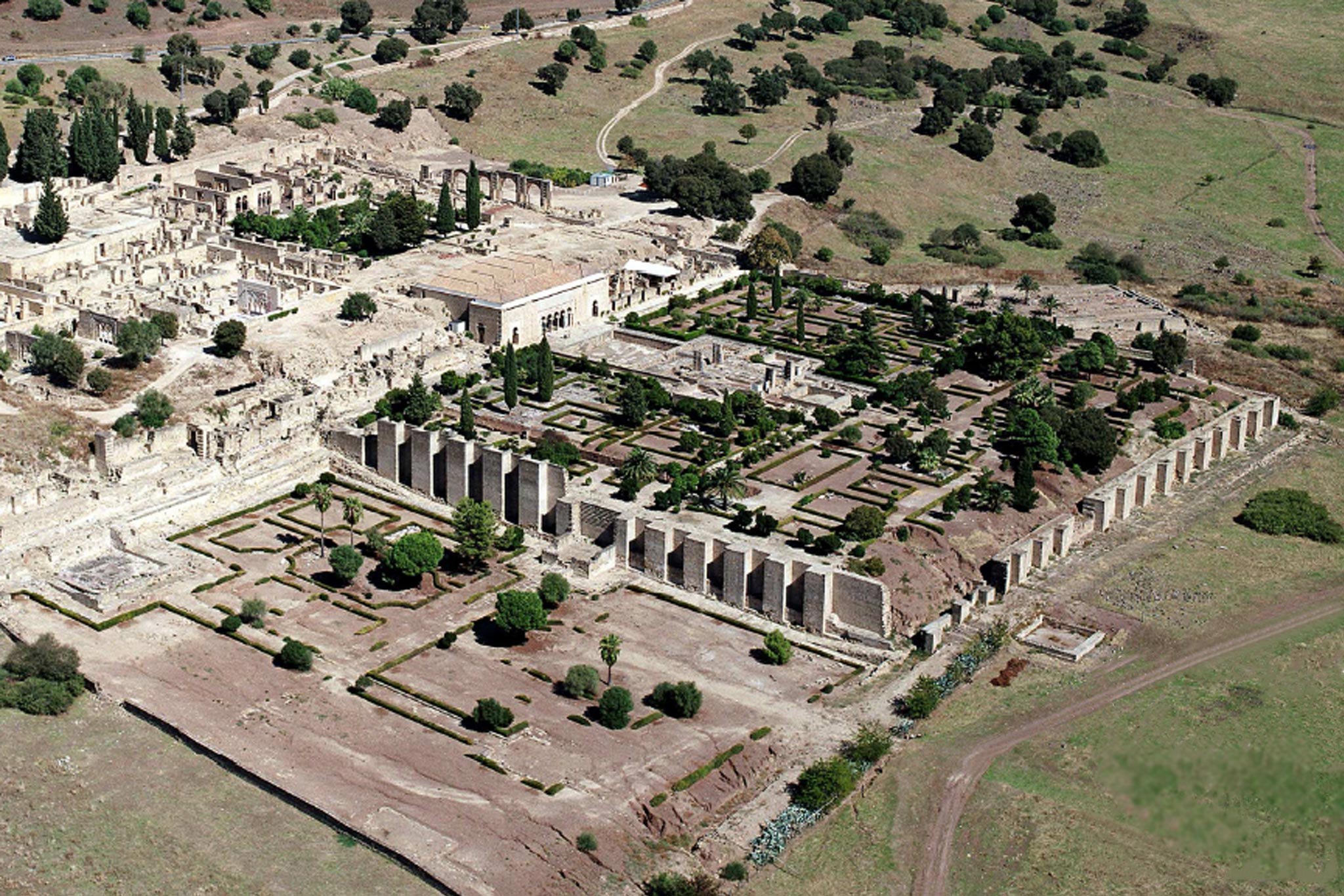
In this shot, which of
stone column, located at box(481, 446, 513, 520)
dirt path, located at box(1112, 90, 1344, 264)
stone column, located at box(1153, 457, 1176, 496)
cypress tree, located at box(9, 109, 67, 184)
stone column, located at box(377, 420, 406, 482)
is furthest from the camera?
dirt path, located at box(1112, 90, 1344, 264)

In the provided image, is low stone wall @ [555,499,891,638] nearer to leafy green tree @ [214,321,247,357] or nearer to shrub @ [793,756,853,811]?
shrub @ [793,756,853,811]

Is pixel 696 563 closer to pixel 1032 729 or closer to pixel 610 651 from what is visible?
pixel 610 651

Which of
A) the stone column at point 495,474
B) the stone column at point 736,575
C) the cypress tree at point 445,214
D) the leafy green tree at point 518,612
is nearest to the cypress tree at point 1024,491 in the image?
the stone column at point 736,575

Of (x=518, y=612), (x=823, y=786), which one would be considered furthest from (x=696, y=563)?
(x=823, y=786)

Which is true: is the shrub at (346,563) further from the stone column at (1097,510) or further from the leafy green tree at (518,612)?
the stone column at (1097,510)

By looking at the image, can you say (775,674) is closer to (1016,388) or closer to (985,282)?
(1016,388)

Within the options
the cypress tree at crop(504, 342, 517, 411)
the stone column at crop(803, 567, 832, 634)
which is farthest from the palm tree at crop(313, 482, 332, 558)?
the stone column at crop(803, 567, 832, 634)
